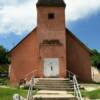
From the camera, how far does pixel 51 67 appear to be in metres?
42.4

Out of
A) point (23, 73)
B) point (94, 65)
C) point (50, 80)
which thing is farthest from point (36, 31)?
point (94, 65)

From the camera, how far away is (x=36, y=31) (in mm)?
43688

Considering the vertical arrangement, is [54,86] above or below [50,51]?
below

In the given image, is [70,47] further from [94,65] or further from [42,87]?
[94,65]

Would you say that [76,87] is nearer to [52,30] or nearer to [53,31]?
[53,31]

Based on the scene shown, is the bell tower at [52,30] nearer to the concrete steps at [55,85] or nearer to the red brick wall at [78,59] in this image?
the red brick wall at [78,59]

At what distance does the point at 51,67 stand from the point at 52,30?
4098 millimetres

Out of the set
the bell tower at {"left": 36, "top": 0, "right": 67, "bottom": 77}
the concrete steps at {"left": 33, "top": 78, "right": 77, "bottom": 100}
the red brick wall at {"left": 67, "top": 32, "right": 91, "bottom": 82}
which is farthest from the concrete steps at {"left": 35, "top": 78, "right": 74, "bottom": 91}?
the red brick wall at {"left": 67, "top": 32, "right": 91, "bottom": 82}

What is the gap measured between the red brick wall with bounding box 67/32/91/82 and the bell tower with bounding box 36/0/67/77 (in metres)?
2.78

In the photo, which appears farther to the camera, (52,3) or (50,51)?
(52,3)

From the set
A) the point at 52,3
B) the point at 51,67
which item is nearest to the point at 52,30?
the point at 52,3

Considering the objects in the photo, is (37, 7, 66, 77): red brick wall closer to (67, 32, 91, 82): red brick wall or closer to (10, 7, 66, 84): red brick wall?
(10, 7, 66, 84): red brick wall

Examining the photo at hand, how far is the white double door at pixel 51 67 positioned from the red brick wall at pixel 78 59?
10.7 feet

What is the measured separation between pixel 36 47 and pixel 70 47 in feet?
14.5
